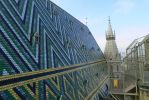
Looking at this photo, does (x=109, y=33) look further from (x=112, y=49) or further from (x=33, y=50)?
(x=33, y=50)

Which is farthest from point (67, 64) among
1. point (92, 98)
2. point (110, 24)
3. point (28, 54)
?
point (110, 24)

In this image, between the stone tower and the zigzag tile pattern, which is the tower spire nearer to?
the stone tower

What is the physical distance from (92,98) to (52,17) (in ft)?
22.1

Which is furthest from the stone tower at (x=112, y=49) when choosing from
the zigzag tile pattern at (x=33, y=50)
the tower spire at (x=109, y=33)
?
the zigzag tile pattern at (x=33, y=50)

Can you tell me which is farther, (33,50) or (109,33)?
(109,33)

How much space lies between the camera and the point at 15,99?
33.1 ft

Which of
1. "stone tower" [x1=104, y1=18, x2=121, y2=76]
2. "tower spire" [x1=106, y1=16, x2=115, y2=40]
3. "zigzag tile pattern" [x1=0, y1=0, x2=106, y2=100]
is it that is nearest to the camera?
"zigzag tile pattern" [x1=0, y1=0, x2=106, y2=100]

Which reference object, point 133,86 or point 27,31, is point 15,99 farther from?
point 133,86

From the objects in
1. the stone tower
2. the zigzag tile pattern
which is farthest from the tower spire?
the zigzag tile pattern

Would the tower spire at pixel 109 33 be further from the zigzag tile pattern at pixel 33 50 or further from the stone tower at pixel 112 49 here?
the zigzag tile pattern at pixel 33 50

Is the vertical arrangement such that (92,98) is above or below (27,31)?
below

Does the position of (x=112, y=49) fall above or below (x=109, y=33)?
below

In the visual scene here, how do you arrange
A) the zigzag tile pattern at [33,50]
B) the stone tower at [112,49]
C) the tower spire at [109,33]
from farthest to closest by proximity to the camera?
the tower spire at [109,33], the stone tower at [112,49], the zigzag tile pattern at [33,50]

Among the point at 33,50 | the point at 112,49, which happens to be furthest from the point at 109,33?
the point at 33,50
